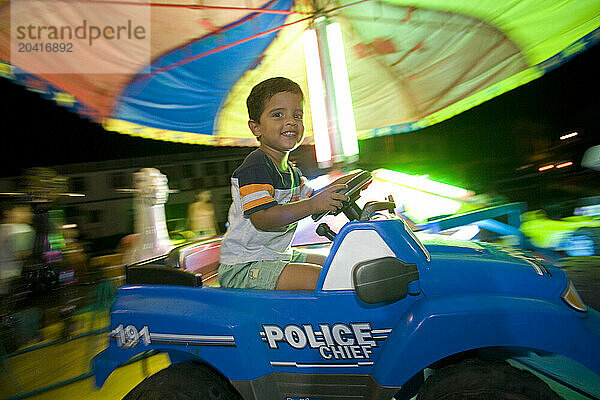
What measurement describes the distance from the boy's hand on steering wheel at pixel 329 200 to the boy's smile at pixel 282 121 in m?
0.38

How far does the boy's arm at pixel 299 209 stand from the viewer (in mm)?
1417

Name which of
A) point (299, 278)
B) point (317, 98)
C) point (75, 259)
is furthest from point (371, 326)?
point (75, 259)

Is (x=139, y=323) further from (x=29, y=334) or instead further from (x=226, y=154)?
(x=226, y=154)

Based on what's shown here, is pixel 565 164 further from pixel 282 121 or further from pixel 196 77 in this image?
pixel 282 121

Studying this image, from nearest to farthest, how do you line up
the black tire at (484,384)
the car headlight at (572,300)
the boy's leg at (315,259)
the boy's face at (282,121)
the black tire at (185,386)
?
the black tire at (484,384), the car headlight at (572,300), the black tire at (185,386), the boy's face at (282,121), the boy's leg at (315,259)

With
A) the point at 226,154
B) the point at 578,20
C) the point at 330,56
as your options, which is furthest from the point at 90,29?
the point at 226,154

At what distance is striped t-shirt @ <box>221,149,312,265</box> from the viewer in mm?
1531

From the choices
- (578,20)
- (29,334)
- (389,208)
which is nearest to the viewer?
(389,208)

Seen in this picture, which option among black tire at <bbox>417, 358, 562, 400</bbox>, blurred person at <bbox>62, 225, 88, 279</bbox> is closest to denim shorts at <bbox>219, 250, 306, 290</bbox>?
black tire at <bbox>417, 358, 562, 400</bbox>

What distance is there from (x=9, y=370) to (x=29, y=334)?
1142 mm

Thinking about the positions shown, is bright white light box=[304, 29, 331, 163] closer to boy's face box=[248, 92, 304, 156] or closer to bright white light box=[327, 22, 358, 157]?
bright white light box=[327, 22, 358, 157]

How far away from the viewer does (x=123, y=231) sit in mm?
38875

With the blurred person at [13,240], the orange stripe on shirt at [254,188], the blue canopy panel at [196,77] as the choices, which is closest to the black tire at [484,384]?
the orange stripe on shirt at [254,188]

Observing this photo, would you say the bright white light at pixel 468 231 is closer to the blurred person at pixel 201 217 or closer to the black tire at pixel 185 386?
the black tire at pixel 185 386
